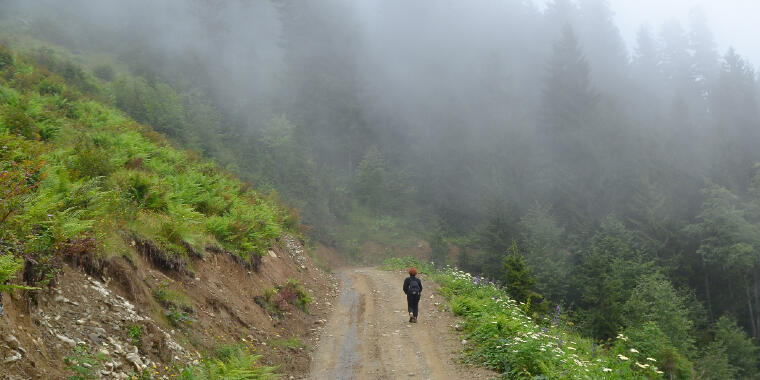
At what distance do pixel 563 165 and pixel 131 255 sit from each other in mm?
52313

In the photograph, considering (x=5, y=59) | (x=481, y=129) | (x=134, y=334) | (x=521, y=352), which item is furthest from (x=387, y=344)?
(x=481, y=129)

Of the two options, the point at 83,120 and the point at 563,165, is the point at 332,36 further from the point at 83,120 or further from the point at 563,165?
the point at 83,120

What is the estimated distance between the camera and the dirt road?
8.56 metres

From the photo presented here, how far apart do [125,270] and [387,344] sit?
20.0 feet

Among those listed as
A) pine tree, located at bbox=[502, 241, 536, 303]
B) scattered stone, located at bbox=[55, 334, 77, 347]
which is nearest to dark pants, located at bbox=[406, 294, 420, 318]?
scattered stone, located at bbox=[55, 334, 77, 347]

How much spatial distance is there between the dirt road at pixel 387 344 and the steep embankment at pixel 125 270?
28.5 inches

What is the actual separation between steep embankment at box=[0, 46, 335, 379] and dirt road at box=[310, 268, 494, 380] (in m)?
0.72

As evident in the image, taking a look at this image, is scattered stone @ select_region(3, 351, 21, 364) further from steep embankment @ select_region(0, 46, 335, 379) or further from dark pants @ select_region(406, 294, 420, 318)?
dark pants @ select_region(406, 294, 420, 318)

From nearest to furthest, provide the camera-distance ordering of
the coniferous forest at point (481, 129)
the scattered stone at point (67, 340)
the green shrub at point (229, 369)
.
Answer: the scattered stone at point (67, 340) < the green shrub at point (229, 369) < the coniferous forest at point (481, 129)

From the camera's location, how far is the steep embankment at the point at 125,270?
5.25 metres

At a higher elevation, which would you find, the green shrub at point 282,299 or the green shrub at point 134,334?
the green shrub at point 134,334

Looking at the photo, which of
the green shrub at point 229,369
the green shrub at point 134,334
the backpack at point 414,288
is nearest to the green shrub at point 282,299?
the backpack at point 414,288

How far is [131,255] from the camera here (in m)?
7.70

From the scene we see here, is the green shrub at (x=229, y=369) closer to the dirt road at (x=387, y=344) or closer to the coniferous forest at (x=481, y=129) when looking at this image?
Answer: the dirt road at (x=387, y=344)
